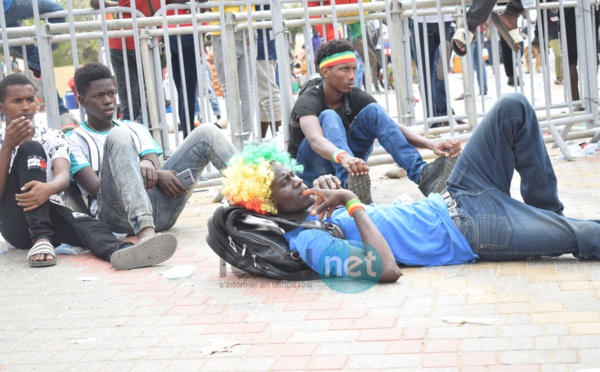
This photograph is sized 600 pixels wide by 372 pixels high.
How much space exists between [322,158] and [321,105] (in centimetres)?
39

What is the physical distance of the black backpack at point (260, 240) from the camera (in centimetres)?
473

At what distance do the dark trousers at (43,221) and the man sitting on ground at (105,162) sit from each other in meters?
0.20

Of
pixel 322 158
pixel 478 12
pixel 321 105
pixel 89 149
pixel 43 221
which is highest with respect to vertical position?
pixel 478 12

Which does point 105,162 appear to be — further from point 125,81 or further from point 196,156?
point 125,81

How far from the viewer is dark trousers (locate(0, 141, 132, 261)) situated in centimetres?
583

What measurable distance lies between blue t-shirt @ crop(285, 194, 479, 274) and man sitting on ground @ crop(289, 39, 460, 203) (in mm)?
1150

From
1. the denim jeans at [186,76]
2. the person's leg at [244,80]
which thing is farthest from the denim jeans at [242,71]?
the denim jeans at [186,76]

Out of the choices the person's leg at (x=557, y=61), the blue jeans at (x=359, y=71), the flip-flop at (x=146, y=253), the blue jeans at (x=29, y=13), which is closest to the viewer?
the flip-flop at (x=146, y=253)

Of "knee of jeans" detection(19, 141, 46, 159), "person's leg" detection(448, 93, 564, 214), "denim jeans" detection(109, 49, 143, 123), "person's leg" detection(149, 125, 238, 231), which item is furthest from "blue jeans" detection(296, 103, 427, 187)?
"denim jeans" detection(109, 49, 143, 123)

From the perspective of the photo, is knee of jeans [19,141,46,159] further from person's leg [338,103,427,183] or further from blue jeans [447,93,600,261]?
blue jeans [447,93,600,261]

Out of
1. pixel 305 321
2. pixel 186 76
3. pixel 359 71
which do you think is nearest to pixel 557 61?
pixel 359 71

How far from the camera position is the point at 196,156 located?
6.32 m

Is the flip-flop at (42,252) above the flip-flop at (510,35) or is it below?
below

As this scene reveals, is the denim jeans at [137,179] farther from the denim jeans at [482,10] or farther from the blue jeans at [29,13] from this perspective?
the denim jeans at [482,10]
